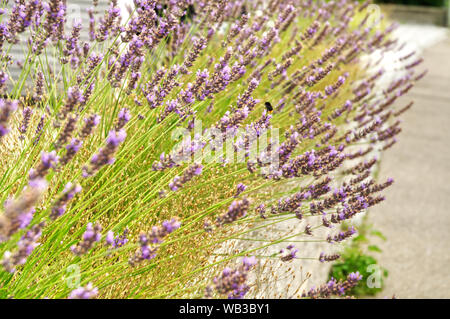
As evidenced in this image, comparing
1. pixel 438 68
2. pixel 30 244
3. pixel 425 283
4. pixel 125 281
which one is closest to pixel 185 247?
pixel 125 281

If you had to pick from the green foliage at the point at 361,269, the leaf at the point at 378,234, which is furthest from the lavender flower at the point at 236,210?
the leaf at the point at 378,234

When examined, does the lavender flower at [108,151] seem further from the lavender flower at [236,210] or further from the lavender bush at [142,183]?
the lavender flower at [236,210]

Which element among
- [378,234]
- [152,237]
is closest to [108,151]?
[152,237]

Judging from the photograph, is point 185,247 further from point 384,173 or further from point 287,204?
point 384,173

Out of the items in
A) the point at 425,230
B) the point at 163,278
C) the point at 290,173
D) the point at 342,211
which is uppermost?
the point at 290,173

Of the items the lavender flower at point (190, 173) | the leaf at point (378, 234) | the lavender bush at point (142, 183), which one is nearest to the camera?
the lavender bush at point (142, 183)

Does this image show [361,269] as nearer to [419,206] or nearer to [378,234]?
[378,234]

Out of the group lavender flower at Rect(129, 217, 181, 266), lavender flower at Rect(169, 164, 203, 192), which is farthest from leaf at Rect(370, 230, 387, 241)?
lavender flower at Rect(129, 217, 181, 266)

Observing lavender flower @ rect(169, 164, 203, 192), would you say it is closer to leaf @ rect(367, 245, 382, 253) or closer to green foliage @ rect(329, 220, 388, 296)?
green foliage @ rect(329, 220, 388, 296)
